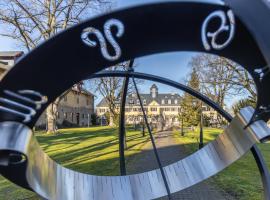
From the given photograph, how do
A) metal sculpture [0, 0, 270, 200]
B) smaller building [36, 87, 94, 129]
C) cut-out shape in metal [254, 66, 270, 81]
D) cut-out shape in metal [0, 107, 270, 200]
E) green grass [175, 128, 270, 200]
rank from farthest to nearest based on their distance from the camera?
smaller building [36, 87, 94, 129] < green grass [175, 128, 270, 200] < cut-out shape in metal [0, 107, 270, 200] < cut-out shape in metal [254, 66, 270, 81] < metal sculpture [0, 0, 270, 200]

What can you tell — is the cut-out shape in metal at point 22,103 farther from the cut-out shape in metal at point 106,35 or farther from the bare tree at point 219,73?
the bare tree at point 219,73

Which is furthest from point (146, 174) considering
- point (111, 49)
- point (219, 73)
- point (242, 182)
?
point (219, 73)

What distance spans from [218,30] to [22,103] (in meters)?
2.29

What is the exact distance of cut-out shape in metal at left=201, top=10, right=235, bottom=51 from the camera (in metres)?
3.54

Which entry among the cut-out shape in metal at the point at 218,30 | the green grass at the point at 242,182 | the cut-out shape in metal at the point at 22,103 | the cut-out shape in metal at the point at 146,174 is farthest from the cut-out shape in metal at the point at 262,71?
the green grass at the point at 242,182

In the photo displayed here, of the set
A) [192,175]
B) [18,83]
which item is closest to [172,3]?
[18,83]

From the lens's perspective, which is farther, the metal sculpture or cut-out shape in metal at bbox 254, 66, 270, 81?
cut-out shape in metal at bbox 254, 66, 270, 81

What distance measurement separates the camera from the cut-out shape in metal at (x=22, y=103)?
378 centimetres

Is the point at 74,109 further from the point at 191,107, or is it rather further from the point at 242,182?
the point at 242,182

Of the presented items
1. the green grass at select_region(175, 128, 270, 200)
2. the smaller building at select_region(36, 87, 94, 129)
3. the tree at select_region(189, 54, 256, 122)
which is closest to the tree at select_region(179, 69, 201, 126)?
the tree at select_region(189, 54, 256, 122)

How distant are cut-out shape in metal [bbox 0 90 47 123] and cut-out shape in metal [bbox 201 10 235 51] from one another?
6.32ft

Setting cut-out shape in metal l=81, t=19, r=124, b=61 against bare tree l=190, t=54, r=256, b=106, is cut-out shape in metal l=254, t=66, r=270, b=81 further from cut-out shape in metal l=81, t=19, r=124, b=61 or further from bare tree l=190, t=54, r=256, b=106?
bare tree l=190, t=54, r=256, b=106

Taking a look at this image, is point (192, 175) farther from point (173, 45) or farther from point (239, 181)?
point (239, 181)

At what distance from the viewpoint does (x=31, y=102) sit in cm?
392
